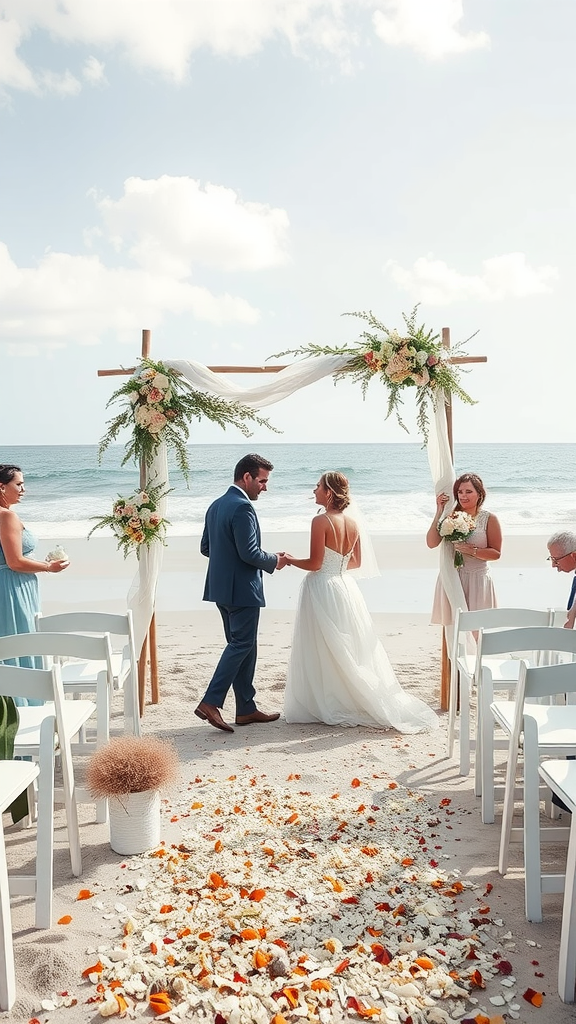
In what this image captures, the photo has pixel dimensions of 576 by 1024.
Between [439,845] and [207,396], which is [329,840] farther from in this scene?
[207,396]

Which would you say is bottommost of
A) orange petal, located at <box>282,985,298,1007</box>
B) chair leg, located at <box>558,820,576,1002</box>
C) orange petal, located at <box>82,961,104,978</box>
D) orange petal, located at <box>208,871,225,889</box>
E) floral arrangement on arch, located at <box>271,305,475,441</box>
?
orange petal, located at <box>208,871,225,889</box>

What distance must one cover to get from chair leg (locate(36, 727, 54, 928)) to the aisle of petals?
0.25m

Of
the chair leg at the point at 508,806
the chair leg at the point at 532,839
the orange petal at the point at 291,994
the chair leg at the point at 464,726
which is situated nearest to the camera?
the orange petal at the point at 291,994

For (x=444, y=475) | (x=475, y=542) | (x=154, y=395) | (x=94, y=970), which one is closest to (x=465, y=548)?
(x=475, y=542)

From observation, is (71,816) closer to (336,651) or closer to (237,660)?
(237,660)

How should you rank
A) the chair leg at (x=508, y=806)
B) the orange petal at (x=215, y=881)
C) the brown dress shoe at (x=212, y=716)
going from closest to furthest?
the orange petal at (x=215, y=881) < the chair leg at (x=508, y=806) < the brown dress shoe at (x=212, y=716)

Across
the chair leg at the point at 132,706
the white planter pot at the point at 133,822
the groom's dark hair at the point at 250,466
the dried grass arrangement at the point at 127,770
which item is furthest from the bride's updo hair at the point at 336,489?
the white planter pot at the point at 133,822

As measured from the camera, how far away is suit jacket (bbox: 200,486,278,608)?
5.86 m

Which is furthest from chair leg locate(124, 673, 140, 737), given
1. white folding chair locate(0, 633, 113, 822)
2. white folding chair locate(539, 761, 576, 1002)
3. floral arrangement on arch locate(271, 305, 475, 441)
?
white folding chair locate(539, 761, 576, 1002)

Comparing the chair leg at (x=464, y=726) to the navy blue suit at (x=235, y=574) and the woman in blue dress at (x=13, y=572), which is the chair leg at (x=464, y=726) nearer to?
the navy blue suit at (x=235, y=574)

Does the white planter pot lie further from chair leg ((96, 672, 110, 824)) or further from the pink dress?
the pink dress

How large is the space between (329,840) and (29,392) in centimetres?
3414

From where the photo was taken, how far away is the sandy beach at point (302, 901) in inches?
102

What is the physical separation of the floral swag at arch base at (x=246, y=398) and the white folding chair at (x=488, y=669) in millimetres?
1952
